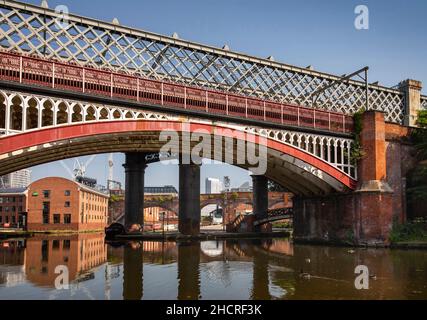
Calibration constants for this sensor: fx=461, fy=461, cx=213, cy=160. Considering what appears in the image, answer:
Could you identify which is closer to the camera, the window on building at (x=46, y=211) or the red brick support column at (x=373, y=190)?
the red brick support column at (x=373, y=190)

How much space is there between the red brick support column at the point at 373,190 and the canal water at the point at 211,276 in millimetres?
4853

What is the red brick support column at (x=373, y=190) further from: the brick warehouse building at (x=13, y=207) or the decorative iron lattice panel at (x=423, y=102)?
the brick warehouse building at (x=13, y=207)

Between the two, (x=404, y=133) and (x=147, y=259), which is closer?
(x=147, y=259)

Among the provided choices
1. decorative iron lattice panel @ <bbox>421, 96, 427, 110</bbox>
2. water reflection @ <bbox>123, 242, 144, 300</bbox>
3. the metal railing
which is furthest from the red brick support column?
water reflection @ <bbox>123, 242, 144, 300</bbox>

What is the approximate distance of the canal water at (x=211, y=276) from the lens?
2027 cm

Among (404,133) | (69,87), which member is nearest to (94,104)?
(69,87)

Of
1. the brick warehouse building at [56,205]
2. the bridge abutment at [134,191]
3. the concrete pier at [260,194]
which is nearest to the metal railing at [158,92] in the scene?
the concrete pier at [260,194]

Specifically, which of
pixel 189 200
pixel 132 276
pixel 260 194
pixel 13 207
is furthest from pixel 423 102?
pixel 13 207

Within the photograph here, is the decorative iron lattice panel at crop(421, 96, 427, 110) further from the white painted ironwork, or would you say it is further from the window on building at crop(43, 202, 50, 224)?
the window on building at crop(43, 202, 50, 224)

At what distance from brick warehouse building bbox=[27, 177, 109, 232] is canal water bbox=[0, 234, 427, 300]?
146 feet

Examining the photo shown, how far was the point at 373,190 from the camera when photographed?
4381cm

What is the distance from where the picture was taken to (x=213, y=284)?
74.8 ft
